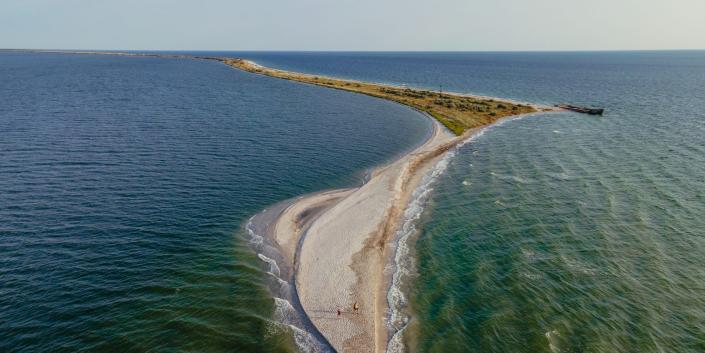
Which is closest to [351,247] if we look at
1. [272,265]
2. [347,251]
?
[347,251]

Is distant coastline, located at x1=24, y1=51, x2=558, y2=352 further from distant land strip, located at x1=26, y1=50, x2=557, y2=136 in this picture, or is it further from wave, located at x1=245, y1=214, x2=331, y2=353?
distant land strip, located at x1=26, y1=50, x2=557, y2=136

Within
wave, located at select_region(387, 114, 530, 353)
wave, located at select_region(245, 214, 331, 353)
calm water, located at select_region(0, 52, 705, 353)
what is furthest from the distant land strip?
wave, located at select_region(245, 214, 331, 353)

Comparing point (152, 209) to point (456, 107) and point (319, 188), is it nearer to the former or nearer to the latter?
point (319, 188)

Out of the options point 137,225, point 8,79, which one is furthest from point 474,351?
point 8,79

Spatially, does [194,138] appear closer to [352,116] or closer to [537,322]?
[352,116]

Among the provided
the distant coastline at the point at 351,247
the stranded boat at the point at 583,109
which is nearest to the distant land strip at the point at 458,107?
the stranded boat at the point at 583,109
